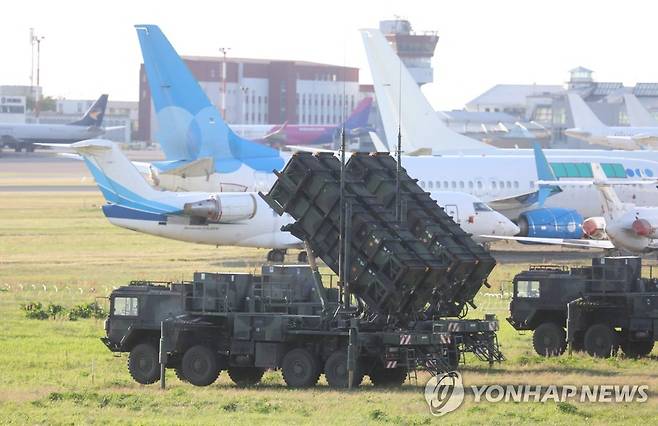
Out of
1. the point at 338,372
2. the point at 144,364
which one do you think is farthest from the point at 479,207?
the point at 338,372

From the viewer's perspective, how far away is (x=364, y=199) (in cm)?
2872

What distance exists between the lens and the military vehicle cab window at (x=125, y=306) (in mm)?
28188

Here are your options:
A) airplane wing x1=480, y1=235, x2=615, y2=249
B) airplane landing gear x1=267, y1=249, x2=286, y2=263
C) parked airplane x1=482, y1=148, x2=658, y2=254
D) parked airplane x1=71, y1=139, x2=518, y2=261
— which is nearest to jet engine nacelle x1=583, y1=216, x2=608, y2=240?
airplane wing x1=480, y1=235, x2=615, y2=249

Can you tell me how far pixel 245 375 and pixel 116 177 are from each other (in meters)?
28.5

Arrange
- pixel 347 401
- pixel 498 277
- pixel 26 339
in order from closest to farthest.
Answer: pixel 347 401 → pixel 26 339 → pixel 498 277

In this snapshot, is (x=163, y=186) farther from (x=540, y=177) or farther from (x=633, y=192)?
(x=633, y=192)

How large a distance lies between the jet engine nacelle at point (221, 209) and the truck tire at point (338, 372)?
A: 27.8 metres

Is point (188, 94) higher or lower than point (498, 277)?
higher

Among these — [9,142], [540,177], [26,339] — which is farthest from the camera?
[9,142]

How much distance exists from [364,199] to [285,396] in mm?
4595

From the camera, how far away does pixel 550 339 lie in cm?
3266

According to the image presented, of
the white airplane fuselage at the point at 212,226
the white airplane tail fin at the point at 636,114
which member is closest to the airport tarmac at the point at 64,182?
the white airplane fuselage at the point at 212,226

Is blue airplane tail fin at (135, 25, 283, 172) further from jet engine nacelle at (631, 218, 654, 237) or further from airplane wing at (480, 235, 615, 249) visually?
jet engine nacelle at (631, 218, 654, 237)

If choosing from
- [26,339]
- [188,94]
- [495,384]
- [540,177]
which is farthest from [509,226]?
[495,384]
